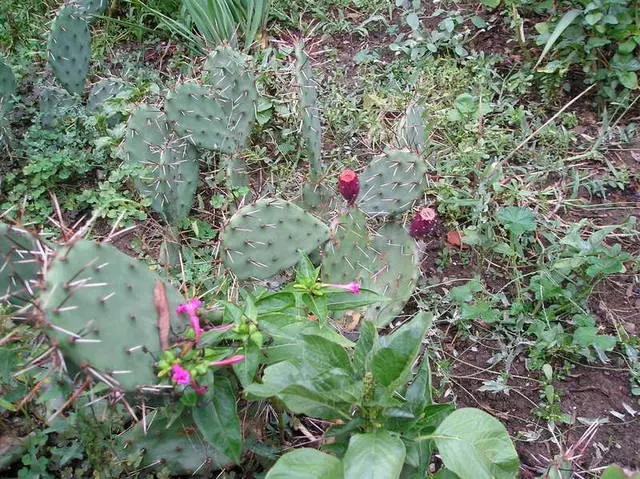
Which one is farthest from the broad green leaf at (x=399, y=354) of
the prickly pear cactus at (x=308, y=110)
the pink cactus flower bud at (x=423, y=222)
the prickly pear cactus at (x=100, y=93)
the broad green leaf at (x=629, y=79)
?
the prickly pear cactus at (x=100, y=93)

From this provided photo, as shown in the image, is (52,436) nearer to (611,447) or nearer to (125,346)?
(125,346)

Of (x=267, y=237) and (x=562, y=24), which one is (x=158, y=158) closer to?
(x=267, y=237)

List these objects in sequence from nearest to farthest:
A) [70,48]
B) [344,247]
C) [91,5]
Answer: [344,247]
[70,48]
[91,5]

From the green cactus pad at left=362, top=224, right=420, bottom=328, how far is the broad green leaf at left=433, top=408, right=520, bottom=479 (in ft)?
2.19

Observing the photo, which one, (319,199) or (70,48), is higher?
(70,48)

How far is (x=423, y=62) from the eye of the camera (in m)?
3.29

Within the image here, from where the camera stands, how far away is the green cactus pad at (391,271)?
213cm

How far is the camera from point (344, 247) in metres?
2.04

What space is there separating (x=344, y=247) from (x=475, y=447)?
2.65 feet

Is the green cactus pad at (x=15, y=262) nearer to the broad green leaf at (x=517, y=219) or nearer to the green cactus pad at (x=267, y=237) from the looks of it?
the green cactus pad at (x=267, y=237)

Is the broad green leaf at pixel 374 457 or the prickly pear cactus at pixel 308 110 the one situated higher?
the prickly pear cactus at pixel 308 110

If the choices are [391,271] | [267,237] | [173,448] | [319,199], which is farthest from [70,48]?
[173,448]

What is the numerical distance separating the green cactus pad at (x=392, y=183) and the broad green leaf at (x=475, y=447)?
0.93m

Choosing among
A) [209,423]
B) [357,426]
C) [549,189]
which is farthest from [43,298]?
[549,189]
